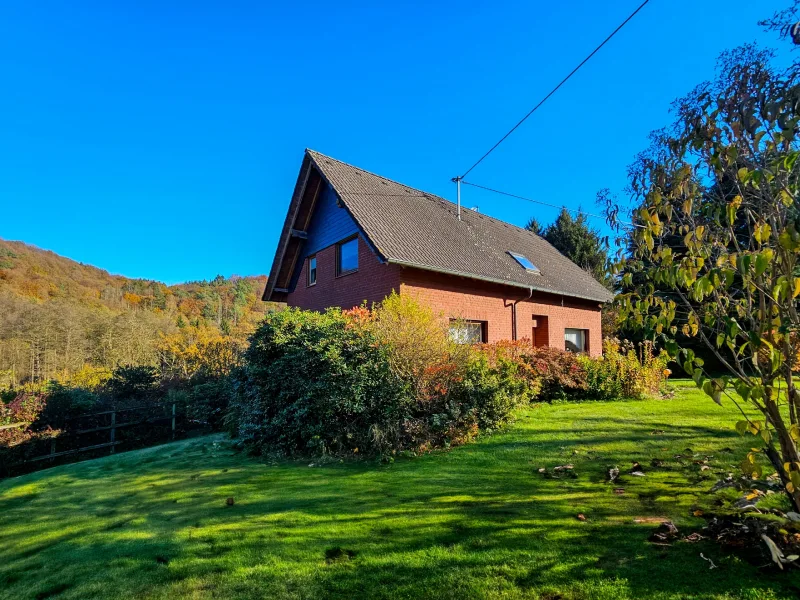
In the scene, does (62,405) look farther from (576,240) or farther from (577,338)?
Result: (576,240)

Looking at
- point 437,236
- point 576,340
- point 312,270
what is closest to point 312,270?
point 312,270

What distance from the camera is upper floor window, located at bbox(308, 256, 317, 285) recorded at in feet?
48.8

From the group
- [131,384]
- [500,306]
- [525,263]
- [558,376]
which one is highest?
[525,263]

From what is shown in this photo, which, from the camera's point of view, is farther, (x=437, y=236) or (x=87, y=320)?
(x=87, y=320)

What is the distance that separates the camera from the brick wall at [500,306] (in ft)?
37.5

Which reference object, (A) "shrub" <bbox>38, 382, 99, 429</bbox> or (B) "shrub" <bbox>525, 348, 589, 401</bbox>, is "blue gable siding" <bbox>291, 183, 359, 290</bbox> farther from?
(A) "shrub" <bbox>38, 382, 99, 429</bbox>

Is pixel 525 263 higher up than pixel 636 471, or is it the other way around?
pixel 525 263

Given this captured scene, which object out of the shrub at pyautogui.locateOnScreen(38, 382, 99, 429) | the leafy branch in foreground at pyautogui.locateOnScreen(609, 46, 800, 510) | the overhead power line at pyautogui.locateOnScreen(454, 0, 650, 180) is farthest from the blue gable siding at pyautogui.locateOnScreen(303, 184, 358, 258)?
the leafy branch in foreground at pyautogui.locateOnScreen(609, 46, 800, 510)

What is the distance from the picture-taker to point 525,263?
15312mm

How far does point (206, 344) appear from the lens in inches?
711

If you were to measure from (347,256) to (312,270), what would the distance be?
8.00ft

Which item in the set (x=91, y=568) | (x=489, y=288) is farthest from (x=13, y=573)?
(x=489, y=288)

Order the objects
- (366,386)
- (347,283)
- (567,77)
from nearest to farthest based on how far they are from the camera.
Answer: (366,386) < (567,77) < (347,283)

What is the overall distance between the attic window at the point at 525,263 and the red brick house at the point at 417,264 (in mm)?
62
